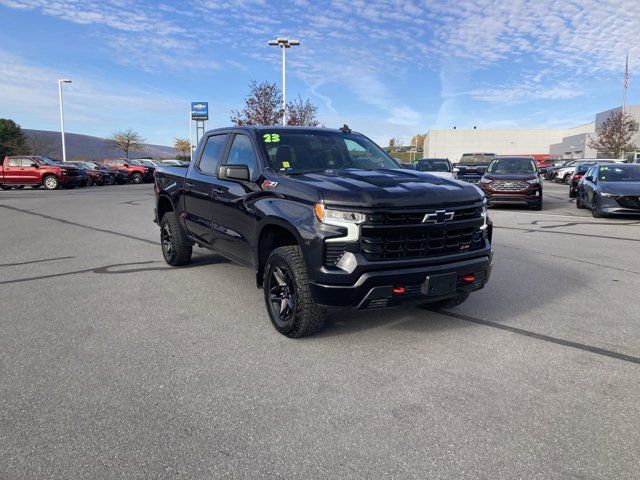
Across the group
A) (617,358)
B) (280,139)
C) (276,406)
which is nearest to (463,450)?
(276,406)

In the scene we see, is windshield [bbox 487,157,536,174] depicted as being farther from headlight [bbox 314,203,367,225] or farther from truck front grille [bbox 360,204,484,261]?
headlight [bbox 314,203,367,225]

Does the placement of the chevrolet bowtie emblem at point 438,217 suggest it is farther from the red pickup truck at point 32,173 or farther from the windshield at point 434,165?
the red pickup truck at point 32,173

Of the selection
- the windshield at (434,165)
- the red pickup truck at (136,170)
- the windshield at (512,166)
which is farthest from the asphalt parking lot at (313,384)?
the red pickup truck at (136,170)

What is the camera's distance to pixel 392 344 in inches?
167

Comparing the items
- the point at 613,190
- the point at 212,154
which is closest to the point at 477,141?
the point at 613,190

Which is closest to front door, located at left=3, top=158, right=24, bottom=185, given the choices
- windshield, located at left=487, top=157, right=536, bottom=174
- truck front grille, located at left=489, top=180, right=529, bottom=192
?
windshield, located at left=487, top=157, right=536, bottom=174

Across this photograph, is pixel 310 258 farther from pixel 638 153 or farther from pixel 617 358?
pixel 638 153

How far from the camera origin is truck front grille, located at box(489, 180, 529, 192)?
15203 millimetres

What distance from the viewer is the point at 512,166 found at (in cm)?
1639

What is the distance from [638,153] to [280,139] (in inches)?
2630

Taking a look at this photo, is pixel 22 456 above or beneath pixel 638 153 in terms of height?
beneath

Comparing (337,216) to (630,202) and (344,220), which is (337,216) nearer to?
(344,220)

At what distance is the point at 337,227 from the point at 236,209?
1.66m

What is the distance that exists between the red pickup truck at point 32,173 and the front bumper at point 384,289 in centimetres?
2866
